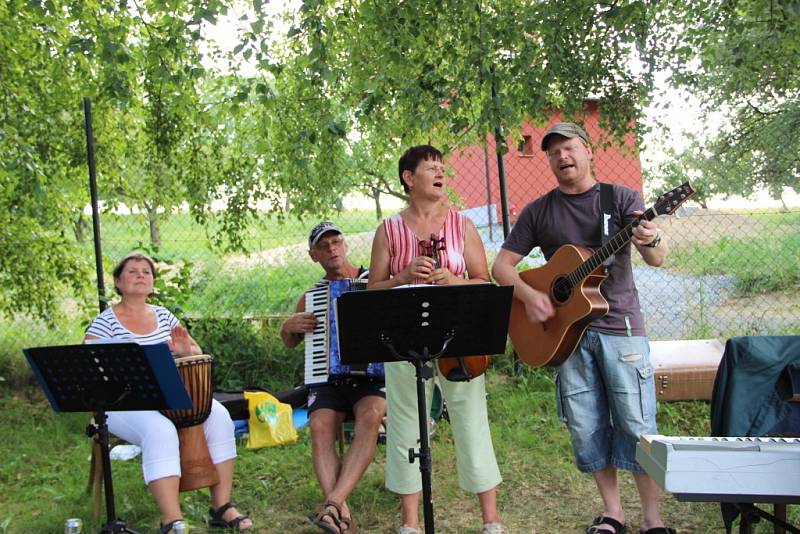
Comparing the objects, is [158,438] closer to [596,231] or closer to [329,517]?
[329,517]

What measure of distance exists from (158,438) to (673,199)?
2.42 meters

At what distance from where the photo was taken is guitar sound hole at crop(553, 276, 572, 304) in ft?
10.8

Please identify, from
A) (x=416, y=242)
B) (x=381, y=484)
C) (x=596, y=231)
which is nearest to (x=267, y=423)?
(x=381, y=484)

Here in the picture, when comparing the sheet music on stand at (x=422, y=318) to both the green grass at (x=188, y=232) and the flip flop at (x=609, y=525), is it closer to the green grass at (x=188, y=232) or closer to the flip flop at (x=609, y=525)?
the flip flop at (x=609, y=525)

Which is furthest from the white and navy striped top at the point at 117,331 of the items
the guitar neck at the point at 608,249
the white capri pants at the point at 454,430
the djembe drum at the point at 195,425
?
A: the guitar neck at the point at 608,249

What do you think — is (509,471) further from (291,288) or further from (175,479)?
(291,288)

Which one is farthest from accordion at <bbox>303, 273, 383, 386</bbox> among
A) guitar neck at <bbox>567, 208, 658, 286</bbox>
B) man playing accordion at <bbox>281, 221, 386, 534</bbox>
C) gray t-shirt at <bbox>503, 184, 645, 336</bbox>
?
guitar neck at <bbox>567, 208, 658, 286</bbox>

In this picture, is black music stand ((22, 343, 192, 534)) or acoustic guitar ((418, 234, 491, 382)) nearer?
black music stand ((22, 343, 192, 534))

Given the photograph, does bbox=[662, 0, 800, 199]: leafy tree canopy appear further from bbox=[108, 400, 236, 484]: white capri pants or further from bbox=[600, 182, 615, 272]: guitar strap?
bbox=[108, 400, 236, 484]: white capri pants

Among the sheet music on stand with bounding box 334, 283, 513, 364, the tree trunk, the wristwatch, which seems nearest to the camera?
the sheet music on stand with bounding box 334, 283, 513, 364

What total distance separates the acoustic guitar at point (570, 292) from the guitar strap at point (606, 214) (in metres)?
0.05

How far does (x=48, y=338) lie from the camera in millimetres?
7422

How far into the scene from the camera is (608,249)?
3160mm

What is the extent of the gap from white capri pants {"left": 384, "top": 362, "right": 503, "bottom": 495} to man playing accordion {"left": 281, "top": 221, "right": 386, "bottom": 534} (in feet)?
0.94
